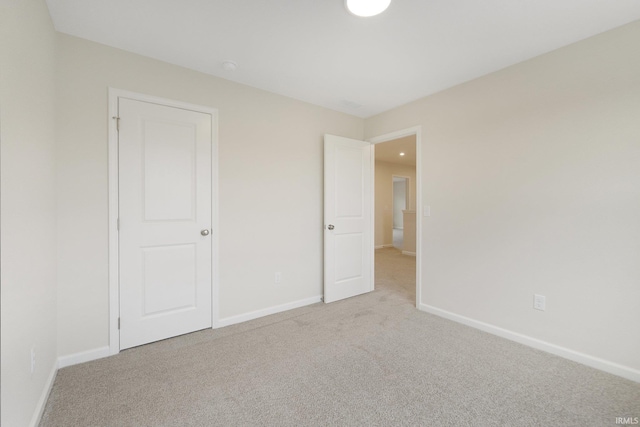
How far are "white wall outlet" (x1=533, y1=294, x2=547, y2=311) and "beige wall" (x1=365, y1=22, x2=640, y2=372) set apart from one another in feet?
0.11

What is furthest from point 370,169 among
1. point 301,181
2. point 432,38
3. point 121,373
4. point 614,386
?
point 121,373

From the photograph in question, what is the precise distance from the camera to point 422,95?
305cm

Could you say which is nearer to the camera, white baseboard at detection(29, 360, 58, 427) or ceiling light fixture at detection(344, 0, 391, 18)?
white baseboard at detection(29, 360, 58, 427)

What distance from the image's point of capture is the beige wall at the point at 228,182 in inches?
78.6

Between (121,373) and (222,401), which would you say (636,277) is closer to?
(222,401)

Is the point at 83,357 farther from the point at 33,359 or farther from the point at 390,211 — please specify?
the point at 390,211

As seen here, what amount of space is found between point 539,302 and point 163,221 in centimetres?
334

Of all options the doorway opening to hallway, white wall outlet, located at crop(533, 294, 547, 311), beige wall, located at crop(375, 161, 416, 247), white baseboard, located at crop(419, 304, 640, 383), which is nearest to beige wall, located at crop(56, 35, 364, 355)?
the doorway opening to hallway

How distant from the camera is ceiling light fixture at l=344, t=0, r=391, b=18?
1629 mm

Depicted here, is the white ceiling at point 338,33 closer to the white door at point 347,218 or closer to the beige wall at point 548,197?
the beige wall at point 548,197

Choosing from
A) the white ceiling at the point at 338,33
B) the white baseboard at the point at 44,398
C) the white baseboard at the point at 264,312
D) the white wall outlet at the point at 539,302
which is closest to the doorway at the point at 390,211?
the white baseboard at the point at 264,312

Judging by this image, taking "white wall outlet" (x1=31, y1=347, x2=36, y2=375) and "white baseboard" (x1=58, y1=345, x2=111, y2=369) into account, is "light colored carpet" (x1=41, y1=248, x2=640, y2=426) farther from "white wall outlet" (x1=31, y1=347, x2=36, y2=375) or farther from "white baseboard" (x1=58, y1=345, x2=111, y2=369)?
"white wall outlet" (x1=31, y1=347, x2=36, y2=375)

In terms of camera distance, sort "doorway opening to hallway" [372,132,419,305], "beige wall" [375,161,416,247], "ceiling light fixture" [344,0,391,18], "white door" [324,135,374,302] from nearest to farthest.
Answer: "ceiling light fixture" [344,0,391,18], "white door" [324,135,374,302], "doorway opening to hallway" [372,132,419,305], "beige wall" [375,161,416,247]

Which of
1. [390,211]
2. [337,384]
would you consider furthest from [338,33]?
[390,211]
